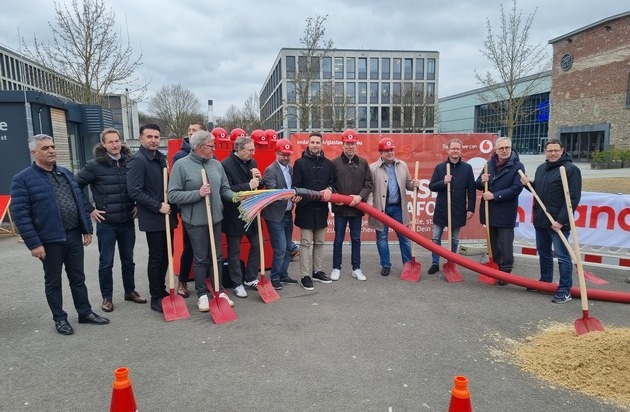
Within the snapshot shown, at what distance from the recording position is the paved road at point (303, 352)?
3.22 metres

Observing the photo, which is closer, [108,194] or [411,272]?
[108,194]

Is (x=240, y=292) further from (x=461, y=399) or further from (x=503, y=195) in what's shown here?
(x=503, y=195)

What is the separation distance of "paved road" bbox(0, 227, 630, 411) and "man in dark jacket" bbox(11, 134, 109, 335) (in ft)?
1.18

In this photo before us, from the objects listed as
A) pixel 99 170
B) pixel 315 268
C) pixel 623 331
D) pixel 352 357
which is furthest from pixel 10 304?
pixel 623 331

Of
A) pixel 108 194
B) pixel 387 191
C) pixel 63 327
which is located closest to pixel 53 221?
pixel 108 194

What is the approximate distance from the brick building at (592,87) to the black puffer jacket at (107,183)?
141 ft

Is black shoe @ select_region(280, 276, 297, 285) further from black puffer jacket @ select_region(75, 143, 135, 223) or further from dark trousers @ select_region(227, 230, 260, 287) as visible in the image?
black puffer jacket @ select_region(75, 143, 135, 223)

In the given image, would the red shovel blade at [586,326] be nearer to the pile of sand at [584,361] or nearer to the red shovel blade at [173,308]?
the pile of sand at [584,361]

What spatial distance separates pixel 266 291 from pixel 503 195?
350cm

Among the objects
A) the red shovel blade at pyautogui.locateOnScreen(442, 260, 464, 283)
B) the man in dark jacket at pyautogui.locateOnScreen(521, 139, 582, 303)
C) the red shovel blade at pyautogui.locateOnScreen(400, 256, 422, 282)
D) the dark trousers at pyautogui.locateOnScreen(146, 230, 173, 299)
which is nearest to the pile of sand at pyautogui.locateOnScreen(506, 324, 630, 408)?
the man in dark jacket at pyautogui.locateOnScreen(521, 139, 582, 303)

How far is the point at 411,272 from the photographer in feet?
20.8

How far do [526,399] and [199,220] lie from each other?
362 cm

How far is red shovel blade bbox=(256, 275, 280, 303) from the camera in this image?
5.34 metres

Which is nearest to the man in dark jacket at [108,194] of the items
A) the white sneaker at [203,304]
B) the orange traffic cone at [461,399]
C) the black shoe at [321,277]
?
the white sneaker at [203,304]
